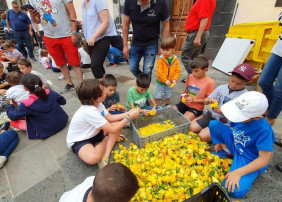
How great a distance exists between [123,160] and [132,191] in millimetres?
957

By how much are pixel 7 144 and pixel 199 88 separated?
2804mm

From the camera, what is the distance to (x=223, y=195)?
3.92 feet

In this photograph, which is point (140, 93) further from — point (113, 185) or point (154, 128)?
point (113, 185)

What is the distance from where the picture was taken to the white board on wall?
4090mm

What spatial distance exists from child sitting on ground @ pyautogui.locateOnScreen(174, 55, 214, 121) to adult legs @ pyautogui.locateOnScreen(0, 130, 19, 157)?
2513mm

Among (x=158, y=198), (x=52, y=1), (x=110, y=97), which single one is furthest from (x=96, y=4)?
(x=158, y=198)

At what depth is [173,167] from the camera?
172cm

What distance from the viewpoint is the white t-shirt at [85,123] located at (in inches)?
70.9

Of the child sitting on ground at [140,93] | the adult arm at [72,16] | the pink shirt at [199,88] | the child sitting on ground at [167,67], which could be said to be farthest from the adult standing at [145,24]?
the adult arm at [72,16]

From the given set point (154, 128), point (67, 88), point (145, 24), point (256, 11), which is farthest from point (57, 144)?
point (256, 11)

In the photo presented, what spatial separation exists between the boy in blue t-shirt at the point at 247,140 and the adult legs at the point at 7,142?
2624mm

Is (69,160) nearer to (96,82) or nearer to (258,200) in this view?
(96,82)

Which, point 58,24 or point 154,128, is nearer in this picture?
point 154,128

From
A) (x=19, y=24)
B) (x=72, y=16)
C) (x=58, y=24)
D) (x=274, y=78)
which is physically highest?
(x=72, y=16)
